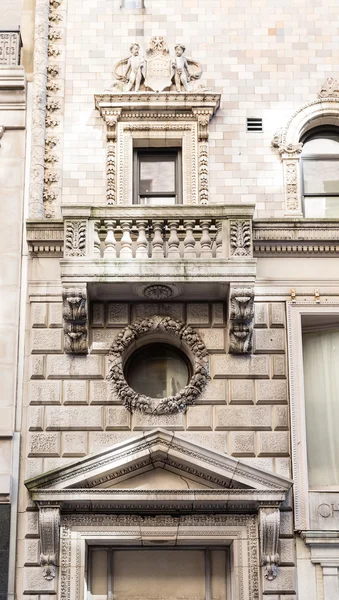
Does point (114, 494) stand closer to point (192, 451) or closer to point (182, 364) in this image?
point (192, 451)

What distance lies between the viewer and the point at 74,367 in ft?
65.8

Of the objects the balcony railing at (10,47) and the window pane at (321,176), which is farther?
the balcony railing at (10,47)

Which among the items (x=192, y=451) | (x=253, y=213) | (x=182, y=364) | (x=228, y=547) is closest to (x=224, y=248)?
(x=253, y=213)

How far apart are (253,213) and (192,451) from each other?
15.6 ft

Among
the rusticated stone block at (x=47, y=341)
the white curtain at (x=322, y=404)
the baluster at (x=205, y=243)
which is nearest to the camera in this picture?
the white curtain at (x=322, y=404)

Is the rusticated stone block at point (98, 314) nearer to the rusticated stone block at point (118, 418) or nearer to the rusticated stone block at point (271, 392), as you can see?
the rusticated stone block at point (118, 418)

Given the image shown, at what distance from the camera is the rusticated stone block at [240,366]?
20062mm

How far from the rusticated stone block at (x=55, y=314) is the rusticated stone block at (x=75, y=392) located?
1.21m

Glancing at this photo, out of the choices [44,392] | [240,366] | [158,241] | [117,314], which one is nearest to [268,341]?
[240,366]

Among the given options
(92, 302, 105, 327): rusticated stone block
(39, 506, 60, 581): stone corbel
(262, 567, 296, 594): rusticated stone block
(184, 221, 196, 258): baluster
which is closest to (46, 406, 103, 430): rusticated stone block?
(92, 302, 105, 327): rusticated stone block

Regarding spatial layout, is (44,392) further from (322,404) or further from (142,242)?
(322,404)

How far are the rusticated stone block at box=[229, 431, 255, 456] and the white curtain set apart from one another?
4.12ft

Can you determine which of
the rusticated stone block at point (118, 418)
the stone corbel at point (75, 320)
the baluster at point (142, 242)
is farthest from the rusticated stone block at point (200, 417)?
the baluster at point (142, 242)

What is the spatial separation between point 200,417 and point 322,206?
545 centimetres
